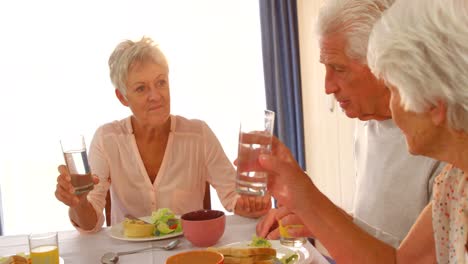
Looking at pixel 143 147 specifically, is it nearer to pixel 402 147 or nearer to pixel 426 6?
pixel 402 147

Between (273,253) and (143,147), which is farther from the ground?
(143,147)

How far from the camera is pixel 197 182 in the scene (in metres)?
2.30

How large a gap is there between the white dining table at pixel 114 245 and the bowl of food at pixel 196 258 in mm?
270

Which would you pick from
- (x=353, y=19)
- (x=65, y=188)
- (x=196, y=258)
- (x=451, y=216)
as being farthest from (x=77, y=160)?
(x=451, y=216)

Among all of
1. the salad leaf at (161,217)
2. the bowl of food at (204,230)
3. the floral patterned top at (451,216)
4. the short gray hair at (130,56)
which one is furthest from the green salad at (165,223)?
the floral patterned top at (451,216)

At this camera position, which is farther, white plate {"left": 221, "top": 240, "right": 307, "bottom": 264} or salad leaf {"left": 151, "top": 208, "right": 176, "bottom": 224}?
salad leaf {"left": 151, "top": 208, "right": 176, "bottom": 224}

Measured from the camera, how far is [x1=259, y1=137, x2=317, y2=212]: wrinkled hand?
1255 mm

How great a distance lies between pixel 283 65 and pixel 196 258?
2.79 meters

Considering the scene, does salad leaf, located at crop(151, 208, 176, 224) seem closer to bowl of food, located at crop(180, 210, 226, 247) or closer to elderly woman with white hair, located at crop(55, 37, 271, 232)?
bowl of food, located at crop(180, 210, 226, 247)

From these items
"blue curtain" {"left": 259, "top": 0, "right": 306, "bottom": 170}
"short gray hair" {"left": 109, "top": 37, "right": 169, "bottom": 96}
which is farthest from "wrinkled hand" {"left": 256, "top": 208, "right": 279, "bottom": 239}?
"blue curtain" {"left": 259, "top": 0, "right": 306, "bottom": 170}

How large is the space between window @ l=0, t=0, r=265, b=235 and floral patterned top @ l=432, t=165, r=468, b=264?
282cm

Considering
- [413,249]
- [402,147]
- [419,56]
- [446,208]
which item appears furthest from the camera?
[402,147]

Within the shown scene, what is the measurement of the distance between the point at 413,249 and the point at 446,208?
0.18 m

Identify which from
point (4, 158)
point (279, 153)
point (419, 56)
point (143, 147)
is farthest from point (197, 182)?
point (4, 158)
